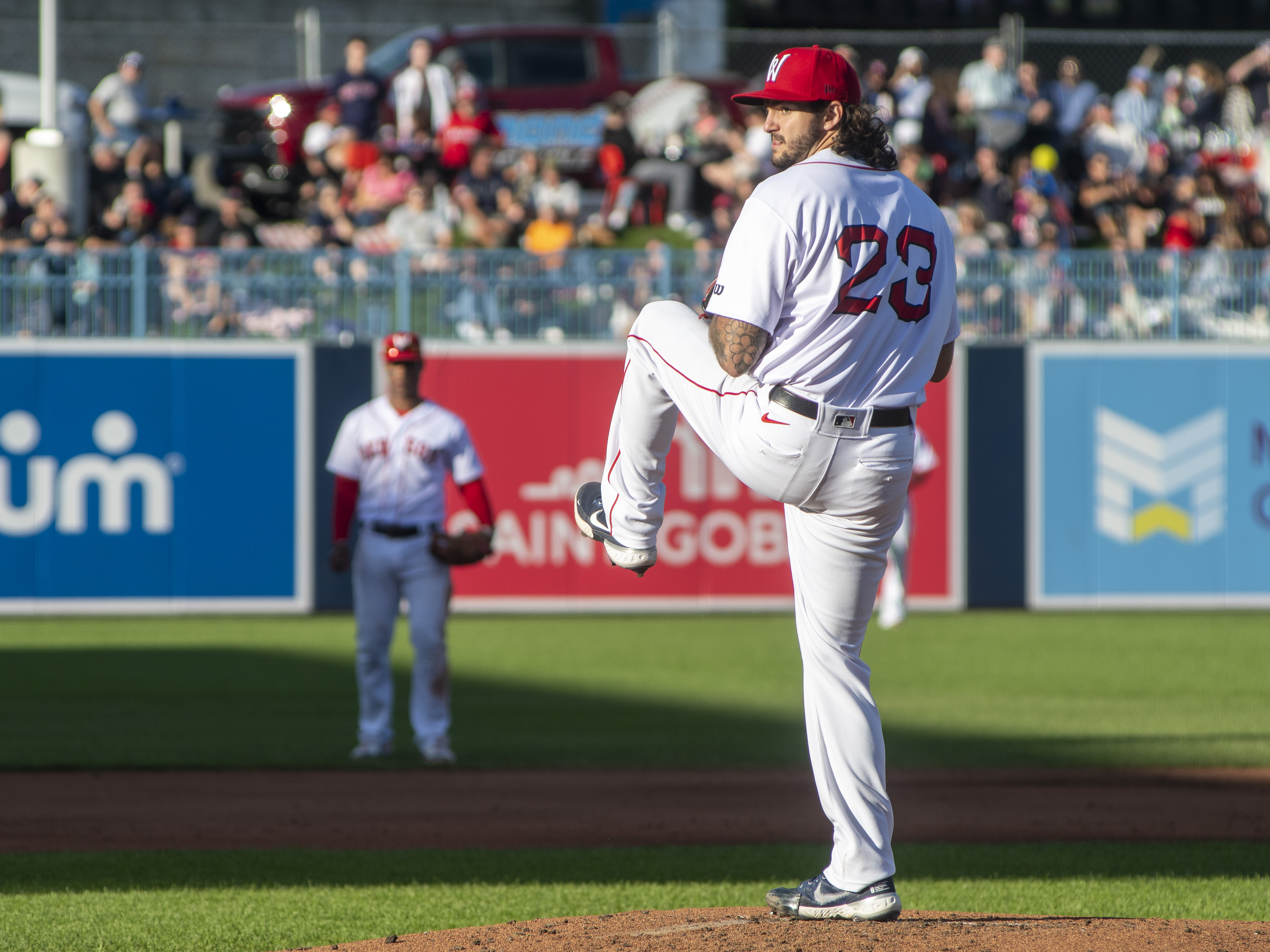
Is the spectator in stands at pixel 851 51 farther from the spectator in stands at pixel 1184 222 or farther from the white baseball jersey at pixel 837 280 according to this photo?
the white baseball jersey at pixel 837 280

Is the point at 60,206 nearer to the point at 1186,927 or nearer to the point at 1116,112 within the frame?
the point at 1116,112

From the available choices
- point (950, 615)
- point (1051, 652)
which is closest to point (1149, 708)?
point (1051, 652)

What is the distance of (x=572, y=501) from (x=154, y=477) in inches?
Result: 160

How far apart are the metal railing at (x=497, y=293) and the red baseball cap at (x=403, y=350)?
652 centimetres

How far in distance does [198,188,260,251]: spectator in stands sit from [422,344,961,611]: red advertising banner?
2782mm

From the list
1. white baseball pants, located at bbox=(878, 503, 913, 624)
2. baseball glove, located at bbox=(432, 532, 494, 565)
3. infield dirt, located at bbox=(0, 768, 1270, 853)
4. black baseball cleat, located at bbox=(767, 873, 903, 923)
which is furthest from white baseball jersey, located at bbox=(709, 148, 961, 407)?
white baseball pants, located at bbox=(878, 503, 913, 624)

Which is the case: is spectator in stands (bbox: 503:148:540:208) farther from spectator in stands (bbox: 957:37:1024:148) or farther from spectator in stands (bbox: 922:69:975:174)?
spectator in stands (bbox: 957:37:1024:148)

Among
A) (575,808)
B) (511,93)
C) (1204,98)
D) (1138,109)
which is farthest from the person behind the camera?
(1204,98)

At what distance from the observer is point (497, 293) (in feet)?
52.4

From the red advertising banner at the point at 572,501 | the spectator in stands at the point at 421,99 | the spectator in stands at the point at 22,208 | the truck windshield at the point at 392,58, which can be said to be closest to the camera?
the red advertising banner at the point at 572,501

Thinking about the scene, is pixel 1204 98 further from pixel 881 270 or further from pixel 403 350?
pixel 881 270

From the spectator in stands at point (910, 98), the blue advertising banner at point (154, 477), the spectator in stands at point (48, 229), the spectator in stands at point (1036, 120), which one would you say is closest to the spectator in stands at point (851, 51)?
the spectator in stands at point (910, 98)

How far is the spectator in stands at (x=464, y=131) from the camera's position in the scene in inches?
771

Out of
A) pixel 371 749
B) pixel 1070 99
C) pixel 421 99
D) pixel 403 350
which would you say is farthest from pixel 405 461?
pixel 1070 99
